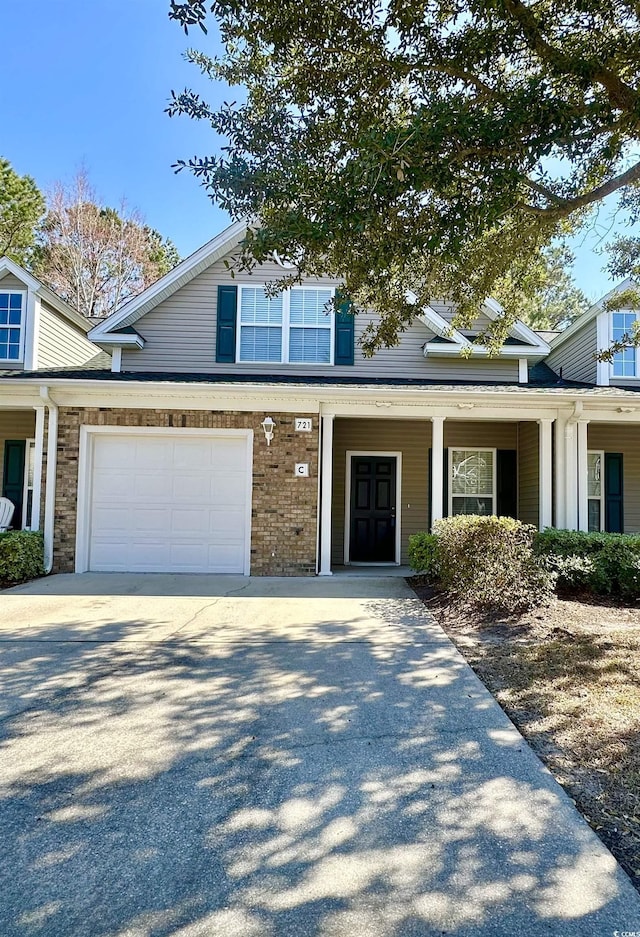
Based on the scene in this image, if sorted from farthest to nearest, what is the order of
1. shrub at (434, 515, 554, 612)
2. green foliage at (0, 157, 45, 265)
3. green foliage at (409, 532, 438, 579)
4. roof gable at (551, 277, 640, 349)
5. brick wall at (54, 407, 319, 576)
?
green foliage at (0, 157, 45, 265) → roof gable at (551, 277, 640, 349) → brick wall at (54, 407, 319, 576) → green foliage at (409, 532, 438, 579) → shrub at (434, 515, 554, 612)

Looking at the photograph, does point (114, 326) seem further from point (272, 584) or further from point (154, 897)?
point (154, 897)

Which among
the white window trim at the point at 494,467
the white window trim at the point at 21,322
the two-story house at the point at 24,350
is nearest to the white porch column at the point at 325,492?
the white window trim at the point at 494,467

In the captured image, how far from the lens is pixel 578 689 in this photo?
163 inches

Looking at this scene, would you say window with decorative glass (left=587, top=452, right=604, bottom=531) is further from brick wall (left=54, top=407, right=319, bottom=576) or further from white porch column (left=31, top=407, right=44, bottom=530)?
white porch column (left=31, top=407, right=44, bottom=530)

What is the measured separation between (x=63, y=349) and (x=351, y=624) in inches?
337

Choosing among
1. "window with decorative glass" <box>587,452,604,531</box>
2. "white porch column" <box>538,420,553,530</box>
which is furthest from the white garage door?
"window with decorative glass" <box>587,452,604,531</box>

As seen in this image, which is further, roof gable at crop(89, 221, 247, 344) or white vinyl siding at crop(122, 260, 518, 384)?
white vinyl siding at crop(122, 260, 518, 384)

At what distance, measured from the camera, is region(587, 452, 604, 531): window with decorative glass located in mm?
11258

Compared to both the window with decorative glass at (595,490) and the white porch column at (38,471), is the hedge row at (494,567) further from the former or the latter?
the white porch column at (38,471)

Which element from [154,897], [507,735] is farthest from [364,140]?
[154,897]

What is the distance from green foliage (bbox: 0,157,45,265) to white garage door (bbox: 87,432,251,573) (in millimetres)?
16966

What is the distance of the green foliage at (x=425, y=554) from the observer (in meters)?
8.10

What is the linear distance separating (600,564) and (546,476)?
2.32 m

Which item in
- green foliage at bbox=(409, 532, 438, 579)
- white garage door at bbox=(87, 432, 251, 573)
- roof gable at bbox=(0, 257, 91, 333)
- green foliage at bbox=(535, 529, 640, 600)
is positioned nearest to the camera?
green foliage at bbox=(535, 529, 640, 600)
